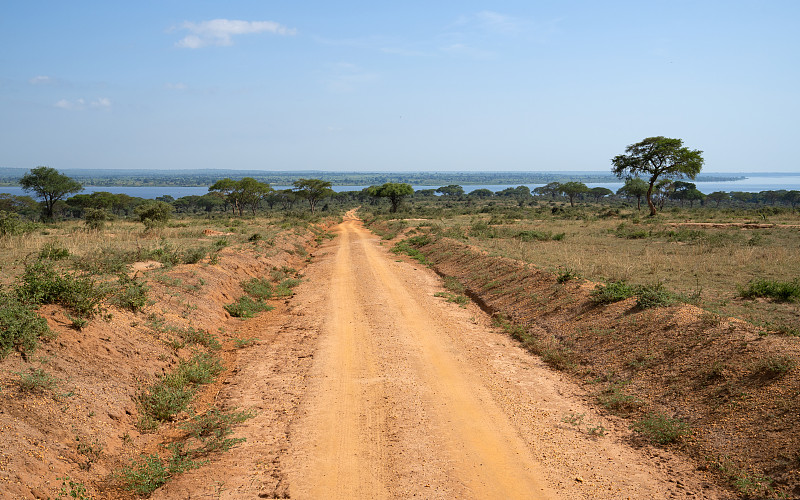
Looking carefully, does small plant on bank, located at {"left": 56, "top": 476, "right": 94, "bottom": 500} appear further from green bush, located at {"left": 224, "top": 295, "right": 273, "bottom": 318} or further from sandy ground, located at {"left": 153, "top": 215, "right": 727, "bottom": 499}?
green bush, located at {"left": 224, "top": 295, "right": 273, "bottom": 318}

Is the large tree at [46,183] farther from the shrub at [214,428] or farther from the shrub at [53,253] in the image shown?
the shrub at [214,428]

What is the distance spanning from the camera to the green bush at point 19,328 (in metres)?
6.41

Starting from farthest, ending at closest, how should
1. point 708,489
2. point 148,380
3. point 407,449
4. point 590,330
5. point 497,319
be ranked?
point 497,319
point 590,330
point 148,380
point 407,449
point 708,489

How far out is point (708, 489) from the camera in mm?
5398

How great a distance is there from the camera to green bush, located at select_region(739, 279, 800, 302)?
11.5 m

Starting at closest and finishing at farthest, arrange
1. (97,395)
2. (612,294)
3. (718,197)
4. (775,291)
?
(97,395) → (612,294) → (775,291) → (718,197)

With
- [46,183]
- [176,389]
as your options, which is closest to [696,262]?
[176,389]

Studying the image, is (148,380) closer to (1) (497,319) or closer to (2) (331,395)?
(2) (331,395)

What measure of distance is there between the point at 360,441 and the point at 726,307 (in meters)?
9.30

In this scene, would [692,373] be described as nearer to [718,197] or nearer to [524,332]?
[524,332]

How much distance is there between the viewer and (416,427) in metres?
6.83

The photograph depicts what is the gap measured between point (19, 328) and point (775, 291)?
50.8ft

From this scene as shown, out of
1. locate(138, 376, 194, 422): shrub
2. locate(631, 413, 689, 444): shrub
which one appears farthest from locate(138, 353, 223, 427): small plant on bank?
locate(631, 413, 689, 444): shrub

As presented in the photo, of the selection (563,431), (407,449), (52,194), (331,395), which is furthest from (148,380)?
(52,194)
